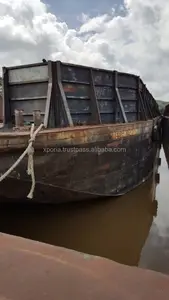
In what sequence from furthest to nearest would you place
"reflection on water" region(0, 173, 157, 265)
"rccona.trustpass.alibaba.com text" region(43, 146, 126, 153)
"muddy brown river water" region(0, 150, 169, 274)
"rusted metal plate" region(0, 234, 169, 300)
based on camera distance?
"reflection on water" region(0, 173, 157, 265)
"muddy brown river water" region(0, 150, 169, 274)
"rccona.trustpass.alibaba.com text" region(43, 146, 126, 153)
"rusted metal plate" region(0, 234, 169, 300)

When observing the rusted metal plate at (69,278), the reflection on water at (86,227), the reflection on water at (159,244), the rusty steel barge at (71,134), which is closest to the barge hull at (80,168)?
the rusty steel barge at (71,134)

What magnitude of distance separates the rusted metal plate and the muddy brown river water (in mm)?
3070

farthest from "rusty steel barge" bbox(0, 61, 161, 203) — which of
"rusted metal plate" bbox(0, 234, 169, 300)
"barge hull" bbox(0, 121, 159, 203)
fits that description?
"rusted metal plate" bbox(0, 234, 169, 300)

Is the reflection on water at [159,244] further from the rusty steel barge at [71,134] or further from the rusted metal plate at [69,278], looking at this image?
the rusted metal plate at [69,278]

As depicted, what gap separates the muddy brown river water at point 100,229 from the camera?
4.50m

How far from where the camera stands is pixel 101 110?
6.43 metres

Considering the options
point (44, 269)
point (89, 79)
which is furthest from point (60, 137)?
point (44, 269)

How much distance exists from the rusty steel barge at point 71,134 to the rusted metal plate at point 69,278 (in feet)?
8.40

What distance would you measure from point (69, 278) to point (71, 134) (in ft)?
10.9

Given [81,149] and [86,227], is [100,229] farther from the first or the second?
[81,149]

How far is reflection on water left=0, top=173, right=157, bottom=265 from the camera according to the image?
Answer: 462cm

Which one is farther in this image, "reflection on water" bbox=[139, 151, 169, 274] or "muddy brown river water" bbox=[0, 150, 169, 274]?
"muddy brown river water" bbox=[0, 150, 169, 274]

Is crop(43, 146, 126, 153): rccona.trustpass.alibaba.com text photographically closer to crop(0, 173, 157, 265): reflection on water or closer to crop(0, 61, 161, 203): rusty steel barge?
crop(0, 61, 161, 203): rusty steel barge

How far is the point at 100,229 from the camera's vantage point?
5.17 meters
